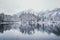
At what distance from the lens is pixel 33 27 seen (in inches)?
70.0

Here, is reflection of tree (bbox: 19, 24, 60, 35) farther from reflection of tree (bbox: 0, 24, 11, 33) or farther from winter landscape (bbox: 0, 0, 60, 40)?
reflection of tree (bbox: 0, 24, 11, 33)

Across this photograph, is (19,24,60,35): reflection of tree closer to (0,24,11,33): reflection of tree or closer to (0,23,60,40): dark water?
(0,23,60,40): dark water

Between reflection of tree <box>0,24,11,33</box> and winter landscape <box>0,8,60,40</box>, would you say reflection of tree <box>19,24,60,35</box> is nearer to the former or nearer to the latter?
winter landscape <box>0,8,60,40</box>

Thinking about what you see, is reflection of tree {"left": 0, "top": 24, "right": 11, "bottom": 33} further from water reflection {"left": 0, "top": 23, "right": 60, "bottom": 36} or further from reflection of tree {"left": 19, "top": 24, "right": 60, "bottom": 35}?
reflection of tree {"left": 19, "top": 24, "right": 60, "bottom": 35}

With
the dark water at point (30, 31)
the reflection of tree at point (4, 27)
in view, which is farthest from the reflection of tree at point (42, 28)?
the reflection of tree at point (4, 27)

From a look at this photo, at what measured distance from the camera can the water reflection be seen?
1.77 m

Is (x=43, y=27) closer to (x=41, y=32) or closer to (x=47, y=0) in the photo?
(x=41, y=32)

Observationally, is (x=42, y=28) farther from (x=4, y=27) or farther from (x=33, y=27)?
(x=4, y=27)

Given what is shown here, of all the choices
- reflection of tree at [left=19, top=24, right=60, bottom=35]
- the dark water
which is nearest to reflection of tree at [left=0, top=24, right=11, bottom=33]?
the dark water

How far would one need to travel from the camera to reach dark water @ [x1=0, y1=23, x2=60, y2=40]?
5.77 ft

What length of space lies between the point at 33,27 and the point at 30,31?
0.08m

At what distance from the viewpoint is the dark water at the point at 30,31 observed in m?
1.76

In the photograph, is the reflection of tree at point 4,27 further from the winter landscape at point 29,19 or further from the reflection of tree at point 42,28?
the reflection of tree at point 42,28

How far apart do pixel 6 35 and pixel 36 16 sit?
567 millimetres
